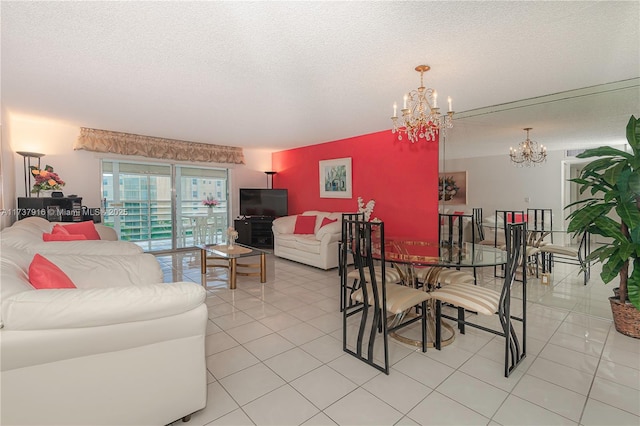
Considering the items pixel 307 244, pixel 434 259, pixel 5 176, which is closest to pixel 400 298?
pixel 434 259

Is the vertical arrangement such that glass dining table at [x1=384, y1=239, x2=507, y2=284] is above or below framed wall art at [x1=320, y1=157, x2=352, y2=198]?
below

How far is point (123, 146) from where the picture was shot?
17.7ft

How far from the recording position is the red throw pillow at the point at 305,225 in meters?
5.60

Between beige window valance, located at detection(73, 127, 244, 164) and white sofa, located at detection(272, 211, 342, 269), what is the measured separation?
2178 millimetres

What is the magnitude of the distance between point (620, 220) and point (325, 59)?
10.0 ft

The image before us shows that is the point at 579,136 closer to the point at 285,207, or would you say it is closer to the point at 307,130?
the point at 307,130

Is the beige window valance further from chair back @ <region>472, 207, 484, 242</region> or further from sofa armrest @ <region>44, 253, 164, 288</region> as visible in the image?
chair back @ <region>472, 207, 484, 242</region>

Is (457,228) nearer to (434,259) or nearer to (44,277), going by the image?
(434,259)

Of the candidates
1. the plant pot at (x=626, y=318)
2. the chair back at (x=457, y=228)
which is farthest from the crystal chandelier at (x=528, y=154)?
the plant pot at (x=626, y=318)

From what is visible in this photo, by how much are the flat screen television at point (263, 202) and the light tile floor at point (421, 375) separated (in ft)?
12.7

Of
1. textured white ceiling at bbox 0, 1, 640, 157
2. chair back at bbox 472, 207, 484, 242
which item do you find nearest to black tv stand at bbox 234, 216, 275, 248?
textured white ceiling at bbox 0, 1, 640, 157

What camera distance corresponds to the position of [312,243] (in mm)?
4945

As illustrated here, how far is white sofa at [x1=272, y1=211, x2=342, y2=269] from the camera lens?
4.78 metres

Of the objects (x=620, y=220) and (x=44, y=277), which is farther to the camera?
(x=620, y=220)
